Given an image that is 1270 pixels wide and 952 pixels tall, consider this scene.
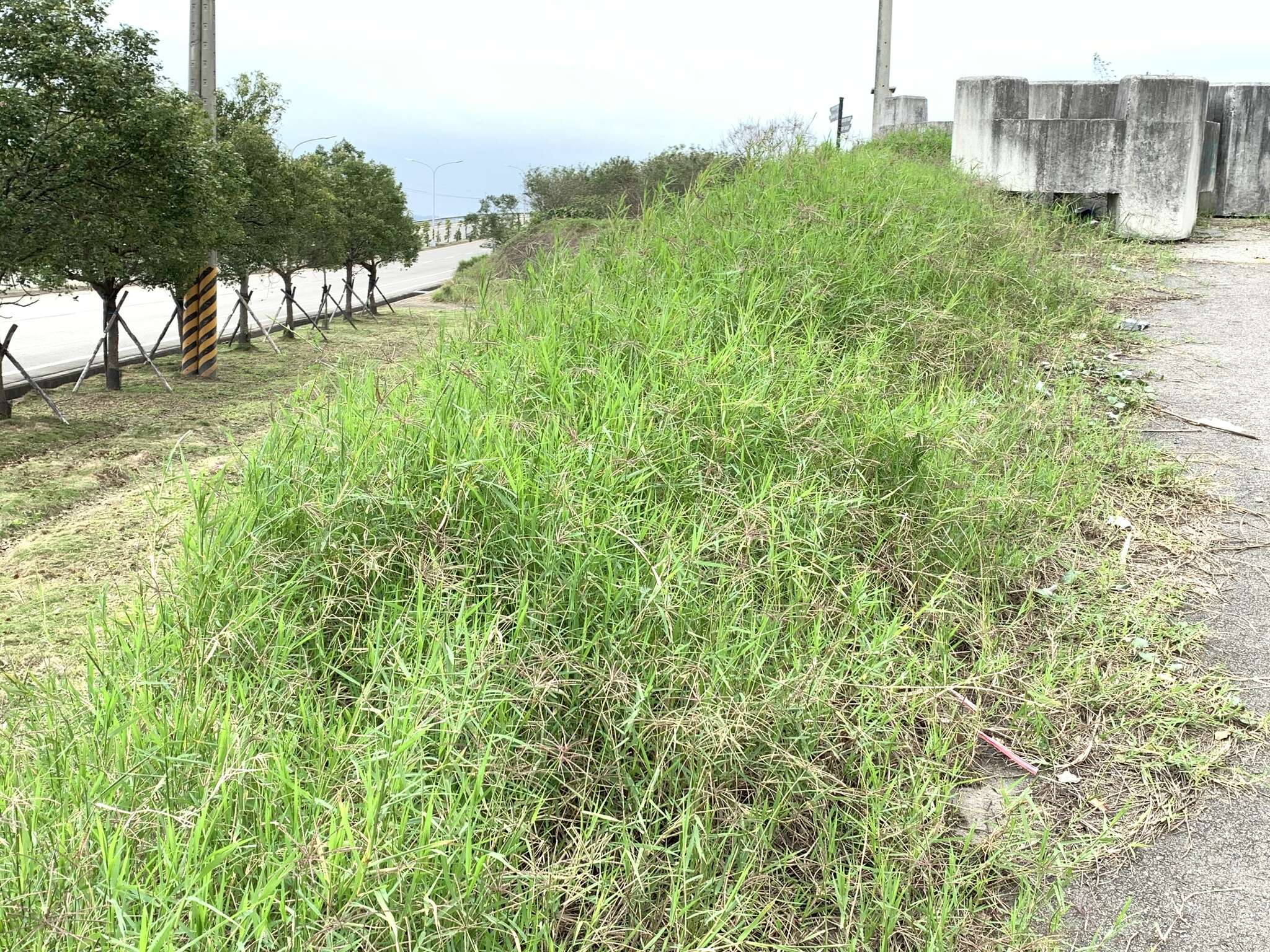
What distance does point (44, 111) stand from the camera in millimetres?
9227

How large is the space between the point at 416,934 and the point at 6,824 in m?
0.89

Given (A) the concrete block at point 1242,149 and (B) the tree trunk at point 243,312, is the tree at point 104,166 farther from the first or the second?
(A) the concrete block at point 1242,149

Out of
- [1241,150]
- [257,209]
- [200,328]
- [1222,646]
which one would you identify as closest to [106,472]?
[200,328]

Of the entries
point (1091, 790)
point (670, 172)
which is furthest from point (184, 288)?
point (1091, 790)

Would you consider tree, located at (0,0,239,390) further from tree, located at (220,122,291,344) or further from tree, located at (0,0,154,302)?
tree, located at (220,122,291,344)

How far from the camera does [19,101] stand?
8.65 metres

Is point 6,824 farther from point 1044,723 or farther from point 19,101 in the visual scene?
point 19,101

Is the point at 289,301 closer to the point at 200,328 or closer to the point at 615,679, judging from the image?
the point at 200,328

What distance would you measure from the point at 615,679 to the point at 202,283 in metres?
13.3

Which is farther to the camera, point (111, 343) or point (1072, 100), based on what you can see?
point (111, 343)

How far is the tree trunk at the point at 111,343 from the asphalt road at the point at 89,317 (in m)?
0.44

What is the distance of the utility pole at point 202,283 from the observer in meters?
13.1

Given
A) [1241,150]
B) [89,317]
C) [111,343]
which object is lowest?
[111,343]

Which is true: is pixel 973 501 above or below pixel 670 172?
below
